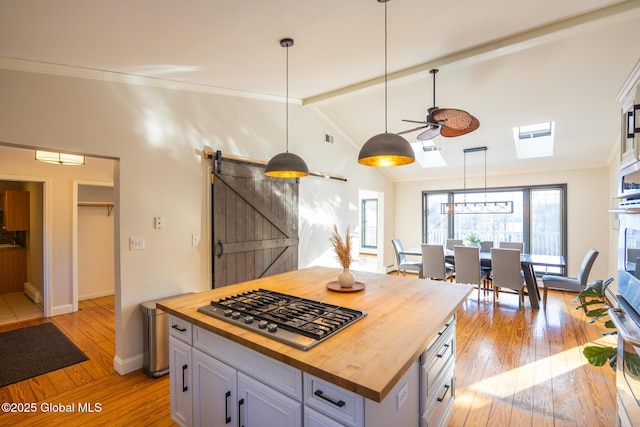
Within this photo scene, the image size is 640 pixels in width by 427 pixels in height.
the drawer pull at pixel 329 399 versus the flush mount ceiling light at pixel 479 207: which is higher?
the flush mount ceiling light at pixel 479 207

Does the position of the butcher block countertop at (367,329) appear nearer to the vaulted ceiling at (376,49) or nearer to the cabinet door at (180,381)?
the cabinet door at (180,381)

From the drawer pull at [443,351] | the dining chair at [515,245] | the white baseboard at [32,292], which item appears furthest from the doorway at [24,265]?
the dining chair at [515,245]

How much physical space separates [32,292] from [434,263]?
6.76 metres

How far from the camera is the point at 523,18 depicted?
239 centimetres

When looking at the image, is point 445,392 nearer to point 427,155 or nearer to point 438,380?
point 438,380

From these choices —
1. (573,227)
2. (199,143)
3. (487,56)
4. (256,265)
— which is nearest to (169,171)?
(199,143)

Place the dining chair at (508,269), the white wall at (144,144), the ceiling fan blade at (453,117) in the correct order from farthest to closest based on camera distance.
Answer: the dining chair at (508,269), the ceiling fan blade at (453,117), the white wall at (144,144)

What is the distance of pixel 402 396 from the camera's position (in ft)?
4.28

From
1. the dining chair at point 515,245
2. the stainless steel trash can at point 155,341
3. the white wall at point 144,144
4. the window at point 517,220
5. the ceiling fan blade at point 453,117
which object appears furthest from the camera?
the window at point 517,220

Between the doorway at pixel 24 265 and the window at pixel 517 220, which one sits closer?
the doorway at pixel 24 265

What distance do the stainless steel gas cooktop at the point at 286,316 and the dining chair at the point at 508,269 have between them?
12.4 feet

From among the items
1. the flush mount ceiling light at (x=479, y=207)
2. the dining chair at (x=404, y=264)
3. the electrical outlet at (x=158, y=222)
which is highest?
the flush mount ceiling light at (x=479, y=207)

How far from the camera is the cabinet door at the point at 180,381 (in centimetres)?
177

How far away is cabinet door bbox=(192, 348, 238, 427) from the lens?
1.50 meters
